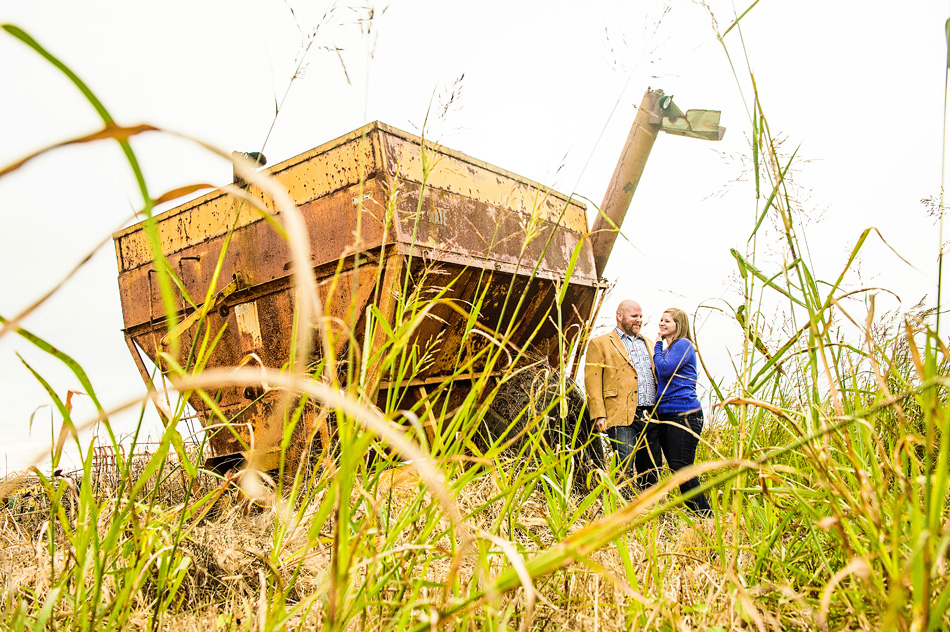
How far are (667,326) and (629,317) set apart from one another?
0.31 metres

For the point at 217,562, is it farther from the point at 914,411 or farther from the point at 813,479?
the point at 914,411

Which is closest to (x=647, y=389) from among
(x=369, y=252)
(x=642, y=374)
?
(x=642, y=374)

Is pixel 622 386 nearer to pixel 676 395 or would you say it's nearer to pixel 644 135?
pixel 676 395

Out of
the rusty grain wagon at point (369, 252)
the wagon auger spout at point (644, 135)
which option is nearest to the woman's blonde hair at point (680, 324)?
the rusty grain wagon at point (369, 252)

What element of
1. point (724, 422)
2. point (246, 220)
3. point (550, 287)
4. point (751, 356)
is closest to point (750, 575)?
point (751, 356)

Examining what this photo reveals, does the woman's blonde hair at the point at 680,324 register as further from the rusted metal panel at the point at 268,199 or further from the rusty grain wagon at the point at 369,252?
the rusted metal panel at the point at 268,199

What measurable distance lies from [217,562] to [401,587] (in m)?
0.76

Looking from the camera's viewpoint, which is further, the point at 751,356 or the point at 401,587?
the point at 751,356

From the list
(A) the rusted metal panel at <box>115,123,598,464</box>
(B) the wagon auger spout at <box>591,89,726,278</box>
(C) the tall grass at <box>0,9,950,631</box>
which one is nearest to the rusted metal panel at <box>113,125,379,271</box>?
(A) the rusted metal panel at <box>115,123,598,464</box>

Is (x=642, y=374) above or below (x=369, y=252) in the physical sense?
below

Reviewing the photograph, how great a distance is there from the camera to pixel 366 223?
3588 millimetres

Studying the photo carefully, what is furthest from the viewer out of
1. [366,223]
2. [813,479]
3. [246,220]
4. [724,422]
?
[724,422]

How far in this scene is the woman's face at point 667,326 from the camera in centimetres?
453

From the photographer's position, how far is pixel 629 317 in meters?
4.77
